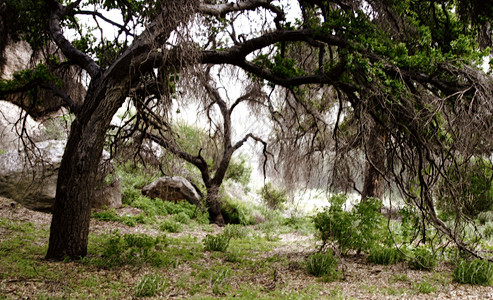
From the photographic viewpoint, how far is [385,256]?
6.61 metres

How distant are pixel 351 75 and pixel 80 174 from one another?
4573 mm

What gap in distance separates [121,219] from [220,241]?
12.1 feet

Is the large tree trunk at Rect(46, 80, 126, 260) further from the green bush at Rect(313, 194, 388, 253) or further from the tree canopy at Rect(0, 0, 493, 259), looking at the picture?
the green bush at Rect(313, 194, 388, 253)

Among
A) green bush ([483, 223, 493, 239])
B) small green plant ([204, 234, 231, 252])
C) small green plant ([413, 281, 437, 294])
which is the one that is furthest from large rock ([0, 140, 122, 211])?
green bush ([483, 223, 493, 239])

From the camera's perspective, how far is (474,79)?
191 inches

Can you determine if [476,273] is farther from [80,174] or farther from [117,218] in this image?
[117,218]

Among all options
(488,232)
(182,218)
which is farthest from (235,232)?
(488,232)

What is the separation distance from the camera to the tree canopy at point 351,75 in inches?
196

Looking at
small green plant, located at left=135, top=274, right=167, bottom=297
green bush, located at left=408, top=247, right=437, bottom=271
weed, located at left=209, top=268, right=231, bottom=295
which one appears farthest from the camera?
green bush, located at left=408, top=247, right=437, bottom=271

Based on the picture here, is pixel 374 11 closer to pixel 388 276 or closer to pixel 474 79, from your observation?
pixel 474 79

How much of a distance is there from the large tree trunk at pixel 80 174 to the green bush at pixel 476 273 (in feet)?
19.3

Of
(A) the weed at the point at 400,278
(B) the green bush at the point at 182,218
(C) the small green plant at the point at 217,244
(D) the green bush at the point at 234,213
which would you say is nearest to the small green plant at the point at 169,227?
(B) the green bush at the point at 182,218

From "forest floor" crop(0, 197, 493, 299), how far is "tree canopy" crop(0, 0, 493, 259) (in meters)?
0.66

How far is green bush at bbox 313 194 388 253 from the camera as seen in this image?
6465mm
